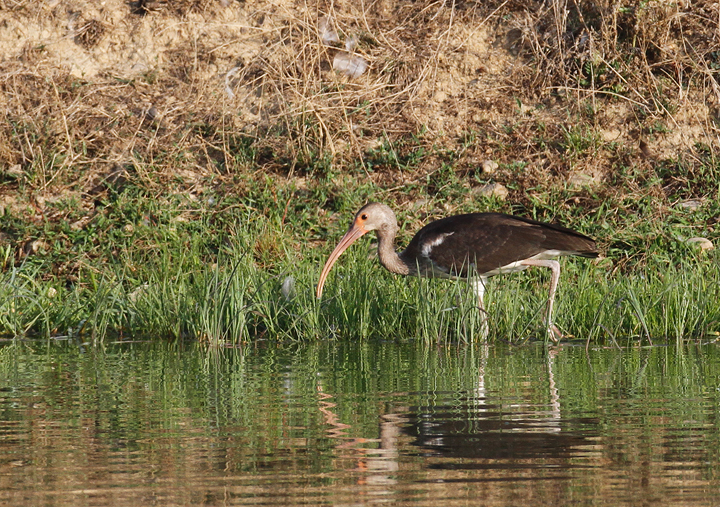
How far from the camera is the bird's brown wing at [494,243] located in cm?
880

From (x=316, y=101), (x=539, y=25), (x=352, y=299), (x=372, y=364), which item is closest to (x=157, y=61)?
(x=316, y=101)

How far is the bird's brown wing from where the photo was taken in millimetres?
8797

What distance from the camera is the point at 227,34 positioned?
14383 mm

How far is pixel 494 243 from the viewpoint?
8891mm

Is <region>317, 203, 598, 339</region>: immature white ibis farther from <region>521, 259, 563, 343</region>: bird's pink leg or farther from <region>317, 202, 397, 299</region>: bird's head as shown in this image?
<region>317, 202, 397, 299</region>: bird's head

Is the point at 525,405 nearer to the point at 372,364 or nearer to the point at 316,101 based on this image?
the point at 372,364

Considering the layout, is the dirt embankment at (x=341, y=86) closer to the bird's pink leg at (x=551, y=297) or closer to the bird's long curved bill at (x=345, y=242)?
the bird's long curved bill at (x=345, y=242)

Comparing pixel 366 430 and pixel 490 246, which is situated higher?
pixel 490 246

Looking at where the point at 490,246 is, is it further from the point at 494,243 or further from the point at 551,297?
the point at 551,297

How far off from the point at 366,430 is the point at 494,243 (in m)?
4.86

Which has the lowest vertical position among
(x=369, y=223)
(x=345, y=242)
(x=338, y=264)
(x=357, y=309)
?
(x=357, y=309)

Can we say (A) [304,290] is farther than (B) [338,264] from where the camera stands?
No

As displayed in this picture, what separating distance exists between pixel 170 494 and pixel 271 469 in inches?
16.9

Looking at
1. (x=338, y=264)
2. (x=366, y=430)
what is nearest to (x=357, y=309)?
(x=338, y=264)
